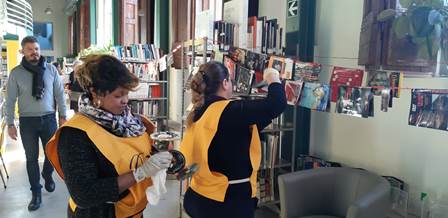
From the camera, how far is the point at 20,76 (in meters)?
3.46

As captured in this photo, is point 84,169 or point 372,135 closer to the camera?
point 84,169

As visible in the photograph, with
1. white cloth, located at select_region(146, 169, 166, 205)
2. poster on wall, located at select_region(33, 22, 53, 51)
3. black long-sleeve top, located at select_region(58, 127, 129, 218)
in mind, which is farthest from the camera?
poster on wall, located at select_region(33, 22, 53, 51)

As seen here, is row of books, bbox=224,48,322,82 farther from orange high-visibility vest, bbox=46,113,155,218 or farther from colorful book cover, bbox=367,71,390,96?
orange high-visibility vest, bbox=46,113,155,218

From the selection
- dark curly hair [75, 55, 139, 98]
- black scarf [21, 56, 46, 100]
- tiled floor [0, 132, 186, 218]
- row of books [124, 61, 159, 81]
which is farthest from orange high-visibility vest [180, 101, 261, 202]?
row of books [124, 61, 159, 81]

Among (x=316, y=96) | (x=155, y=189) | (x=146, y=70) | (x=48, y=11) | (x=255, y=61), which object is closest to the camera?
(x=155, y=189)

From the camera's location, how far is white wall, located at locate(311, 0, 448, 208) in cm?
238

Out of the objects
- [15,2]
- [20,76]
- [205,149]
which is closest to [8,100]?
[20,76]

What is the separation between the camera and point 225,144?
68.8 inches

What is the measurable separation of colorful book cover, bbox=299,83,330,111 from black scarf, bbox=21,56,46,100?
8.04ft

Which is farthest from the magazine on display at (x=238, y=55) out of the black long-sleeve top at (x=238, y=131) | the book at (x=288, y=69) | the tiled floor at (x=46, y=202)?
the tiled floor at (x=46, y=202)

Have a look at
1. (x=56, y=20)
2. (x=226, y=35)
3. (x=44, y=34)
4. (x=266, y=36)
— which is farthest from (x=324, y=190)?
(x=56, y=20)

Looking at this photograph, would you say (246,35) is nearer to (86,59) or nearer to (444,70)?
(444,70)

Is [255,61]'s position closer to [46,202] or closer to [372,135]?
[372,135]

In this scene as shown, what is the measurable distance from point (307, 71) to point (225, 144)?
1012mm
